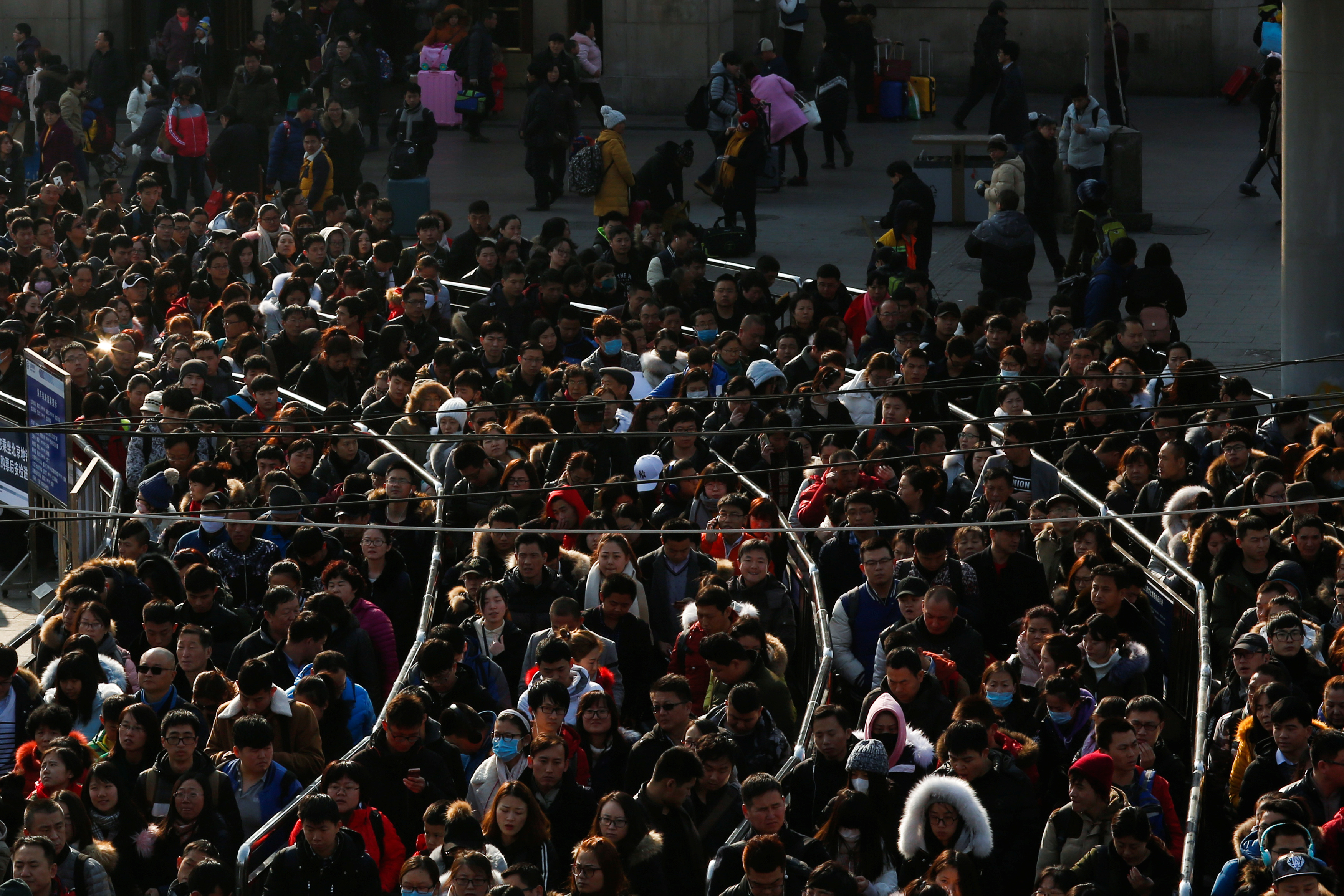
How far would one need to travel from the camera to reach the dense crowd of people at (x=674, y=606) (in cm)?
780

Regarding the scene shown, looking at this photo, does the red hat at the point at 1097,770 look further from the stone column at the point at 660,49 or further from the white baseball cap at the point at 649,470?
the stone column at the point at 660,49

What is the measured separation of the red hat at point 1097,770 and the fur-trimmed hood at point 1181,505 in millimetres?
2983

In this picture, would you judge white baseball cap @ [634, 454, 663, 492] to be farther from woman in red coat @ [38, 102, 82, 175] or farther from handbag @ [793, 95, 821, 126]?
woman in red coat @ [38, 102, 82, 175]

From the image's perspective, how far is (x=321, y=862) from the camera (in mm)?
7734

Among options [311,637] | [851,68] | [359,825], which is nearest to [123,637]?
[311,637]

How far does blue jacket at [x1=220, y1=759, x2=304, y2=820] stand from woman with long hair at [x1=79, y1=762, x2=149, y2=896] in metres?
0.48

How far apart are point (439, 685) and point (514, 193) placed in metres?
17.4

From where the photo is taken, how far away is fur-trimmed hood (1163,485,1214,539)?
1064 centimetres

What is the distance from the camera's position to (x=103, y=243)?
19141 millimetres

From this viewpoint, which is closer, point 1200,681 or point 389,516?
point 1200,681

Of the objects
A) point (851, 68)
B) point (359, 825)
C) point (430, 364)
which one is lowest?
point (359, 825)

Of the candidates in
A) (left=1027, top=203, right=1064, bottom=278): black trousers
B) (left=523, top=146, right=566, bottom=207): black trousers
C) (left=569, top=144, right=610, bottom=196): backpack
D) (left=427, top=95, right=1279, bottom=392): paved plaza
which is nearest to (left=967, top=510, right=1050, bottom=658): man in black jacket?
(left=427, top=95, right=1279, bottom=392): paved plaza

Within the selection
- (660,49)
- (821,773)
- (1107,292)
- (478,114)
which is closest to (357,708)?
(821,773)

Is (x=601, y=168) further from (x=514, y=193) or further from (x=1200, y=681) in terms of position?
(x=1200, y=681)
